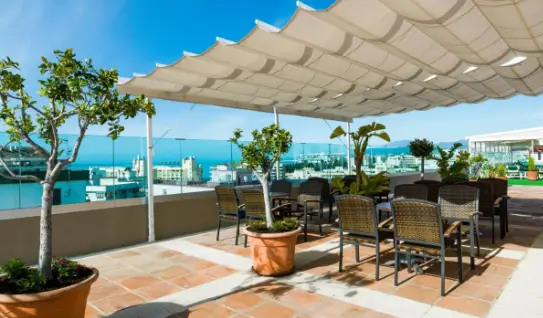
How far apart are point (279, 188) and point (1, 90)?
5.31 meters

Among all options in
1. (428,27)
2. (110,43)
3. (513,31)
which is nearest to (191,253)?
(428,27)

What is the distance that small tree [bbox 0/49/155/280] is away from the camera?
2.30 meters

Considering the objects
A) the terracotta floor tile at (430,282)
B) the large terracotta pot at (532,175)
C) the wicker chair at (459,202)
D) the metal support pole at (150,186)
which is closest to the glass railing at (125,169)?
the metal support pole at (150,186)

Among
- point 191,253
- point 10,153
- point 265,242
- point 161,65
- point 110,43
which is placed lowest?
point 191,253

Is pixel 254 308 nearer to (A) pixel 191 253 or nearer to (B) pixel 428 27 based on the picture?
(A) pixel 191 253

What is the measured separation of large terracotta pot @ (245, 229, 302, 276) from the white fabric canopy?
2165 millimetres

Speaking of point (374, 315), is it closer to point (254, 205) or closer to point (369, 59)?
point (254, 205)

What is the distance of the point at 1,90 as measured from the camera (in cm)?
231

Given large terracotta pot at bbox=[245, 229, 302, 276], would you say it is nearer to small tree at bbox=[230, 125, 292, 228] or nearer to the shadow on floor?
small tree at bbox=[230, 125, 292, 228]

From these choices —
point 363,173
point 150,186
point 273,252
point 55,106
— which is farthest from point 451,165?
point 55,106

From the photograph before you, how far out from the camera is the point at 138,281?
3.75m

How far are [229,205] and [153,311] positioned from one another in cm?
260

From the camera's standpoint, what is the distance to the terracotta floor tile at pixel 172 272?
391 cm

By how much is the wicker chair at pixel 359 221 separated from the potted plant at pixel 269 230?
1.80ft
